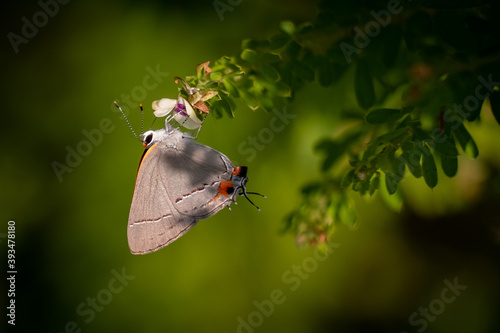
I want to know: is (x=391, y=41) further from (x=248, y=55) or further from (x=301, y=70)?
(x=248, y=55)

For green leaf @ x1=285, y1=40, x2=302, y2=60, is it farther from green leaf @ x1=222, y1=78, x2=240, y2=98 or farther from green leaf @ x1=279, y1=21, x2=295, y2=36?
green leaf @ x1=222, y1=78, x2=240, y2=98

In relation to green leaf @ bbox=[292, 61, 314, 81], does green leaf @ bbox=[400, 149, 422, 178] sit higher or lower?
lower

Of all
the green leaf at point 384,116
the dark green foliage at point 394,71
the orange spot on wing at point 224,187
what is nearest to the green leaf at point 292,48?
the dark green foliage at point 394,71

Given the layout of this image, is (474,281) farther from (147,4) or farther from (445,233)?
(147,4)

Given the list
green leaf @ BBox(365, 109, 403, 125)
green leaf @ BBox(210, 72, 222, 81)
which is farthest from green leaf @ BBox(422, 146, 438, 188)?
green leaf @ BBox(210, 72, 222, 81)

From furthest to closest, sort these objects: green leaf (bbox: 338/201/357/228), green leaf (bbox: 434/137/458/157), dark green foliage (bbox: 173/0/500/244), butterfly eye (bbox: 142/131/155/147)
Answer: butterfly eye (bbox: 142/131/155/147) → green leaf (bbox: 338/201/357/228) → green leaf (bbox: 434/137/458/157) → dark green foliage (bbox: 173/0/500/244)

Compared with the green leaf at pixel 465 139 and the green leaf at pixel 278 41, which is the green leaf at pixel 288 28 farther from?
the green leaf at pixel 465 139

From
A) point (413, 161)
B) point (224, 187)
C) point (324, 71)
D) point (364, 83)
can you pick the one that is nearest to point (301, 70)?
point (324, 71)
